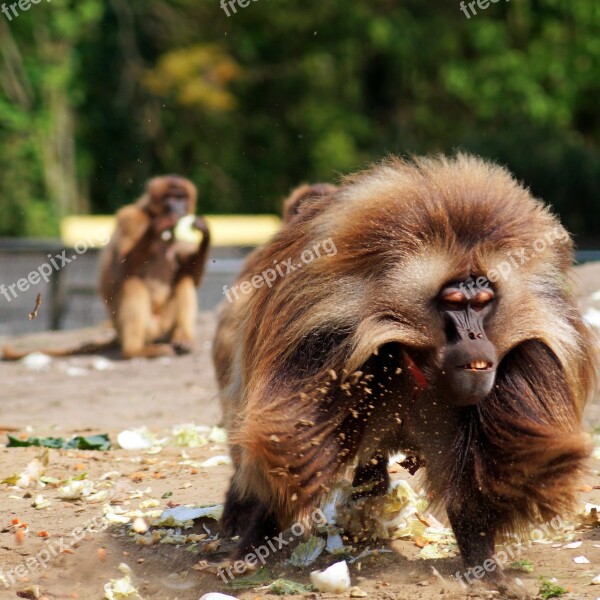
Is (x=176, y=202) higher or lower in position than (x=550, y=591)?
higher

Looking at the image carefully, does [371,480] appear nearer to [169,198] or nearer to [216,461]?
[216,461]

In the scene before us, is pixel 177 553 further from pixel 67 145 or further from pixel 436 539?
pixel 67 145

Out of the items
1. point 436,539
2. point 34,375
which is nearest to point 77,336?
point 34,375

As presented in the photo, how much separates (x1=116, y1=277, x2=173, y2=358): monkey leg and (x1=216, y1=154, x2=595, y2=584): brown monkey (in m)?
7.09

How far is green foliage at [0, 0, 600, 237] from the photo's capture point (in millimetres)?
21609

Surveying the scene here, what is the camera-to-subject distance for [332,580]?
4070 millimetres

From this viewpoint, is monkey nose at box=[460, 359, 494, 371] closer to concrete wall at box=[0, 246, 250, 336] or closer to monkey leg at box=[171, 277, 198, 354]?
monkey leg at box=[171, 277, 198, 354]

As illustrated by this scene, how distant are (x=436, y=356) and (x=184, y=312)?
25.7 feet

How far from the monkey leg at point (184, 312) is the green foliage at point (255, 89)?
9.16 m

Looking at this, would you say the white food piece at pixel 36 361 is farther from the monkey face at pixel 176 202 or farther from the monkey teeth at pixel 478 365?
the monkey teeth at pixel 478 365
